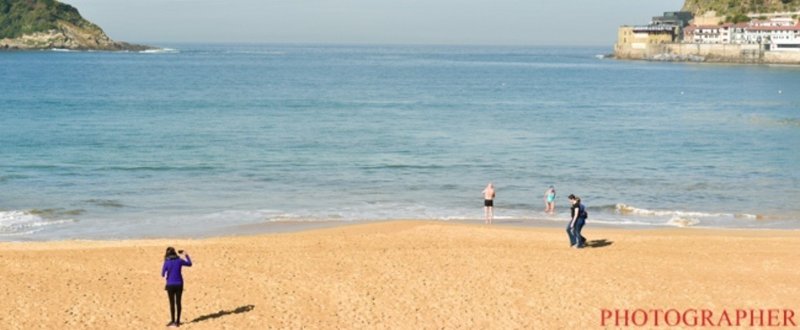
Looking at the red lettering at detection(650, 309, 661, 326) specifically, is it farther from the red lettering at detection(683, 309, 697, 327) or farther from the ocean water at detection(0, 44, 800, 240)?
the ocean water at detection(0, 44, 800, 240)

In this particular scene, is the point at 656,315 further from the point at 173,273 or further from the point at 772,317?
the point at 173,273

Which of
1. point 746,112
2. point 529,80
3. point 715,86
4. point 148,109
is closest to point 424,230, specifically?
point 148,109

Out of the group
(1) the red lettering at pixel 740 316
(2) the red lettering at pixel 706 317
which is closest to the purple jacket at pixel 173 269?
(2) the red lettering at pixel 706 317

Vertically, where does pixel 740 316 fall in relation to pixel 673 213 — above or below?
above

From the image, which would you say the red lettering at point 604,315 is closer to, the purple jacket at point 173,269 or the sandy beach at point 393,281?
the sandy beach at point 393,281

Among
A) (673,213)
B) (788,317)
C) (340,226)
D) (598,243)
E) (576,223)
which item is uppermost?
(576,223)

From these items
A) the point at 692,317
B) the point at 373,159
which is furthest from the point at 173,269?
the point at 373,159

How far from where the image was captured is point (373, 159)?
4700 cm

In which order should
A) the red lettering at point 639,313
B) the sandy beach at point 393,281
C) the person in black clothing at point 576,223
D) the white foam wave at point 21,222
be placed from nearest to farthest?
the red lettering at point 639,313
the sandy beach at point 393,281
the person in black clothing at point 576,223
the white foam wave at point 21,222

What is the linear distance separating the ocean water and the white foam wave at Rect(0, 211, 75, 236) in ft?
0.28

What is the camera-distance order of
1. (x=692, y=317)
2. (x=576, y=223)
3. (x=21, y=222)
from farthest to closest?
1. (x=21, y=222)
2. (x=576, y=223)
3. (x=692, y=317)

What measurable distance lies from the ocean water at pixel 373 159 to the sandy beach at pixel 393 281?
18.8 ft

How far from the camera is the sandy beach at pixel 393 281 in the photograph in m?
A: 18.2

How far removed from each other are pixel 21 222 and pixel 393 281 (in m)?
14.9
